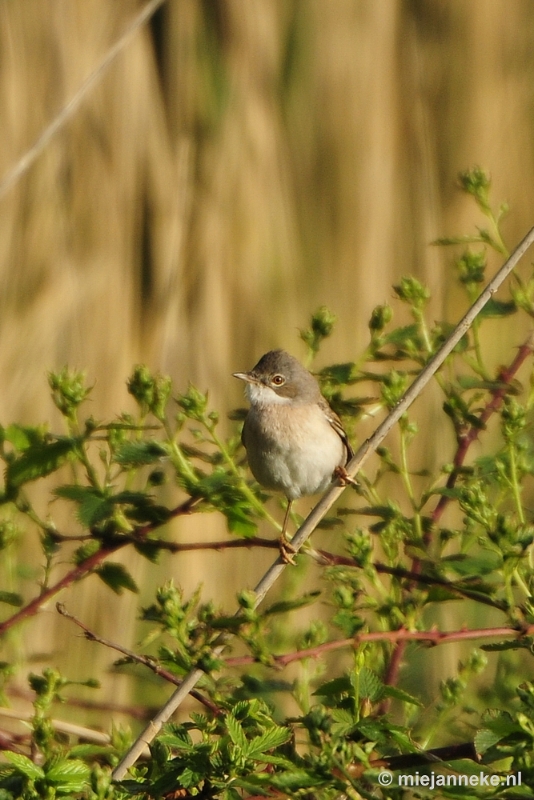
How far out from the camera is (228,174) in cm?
396

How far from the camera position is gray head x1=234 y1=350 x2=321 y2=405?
3285 millimetres

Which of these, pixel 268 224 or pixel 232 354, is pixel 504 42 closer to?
pixel 268 224

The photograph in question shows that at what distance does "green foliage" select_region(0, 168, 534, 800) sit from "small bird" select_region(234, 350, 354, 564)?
563 millimetres

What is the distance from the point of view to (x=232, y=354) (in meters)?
4.05

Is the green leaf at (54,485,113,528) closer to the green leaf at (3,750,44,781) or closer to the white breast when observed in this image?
the green leaf at (3,750,44,781)

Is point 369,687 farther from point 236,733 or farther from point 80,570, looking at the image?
point 80,570

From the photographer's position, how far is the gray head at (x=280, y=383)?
3.29 metres

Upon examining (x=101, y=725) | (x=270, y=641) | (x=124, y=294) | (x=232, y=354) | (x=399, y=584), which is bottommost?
(x=101, y=725)

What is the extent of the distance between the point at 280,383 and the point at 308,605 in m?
1.35

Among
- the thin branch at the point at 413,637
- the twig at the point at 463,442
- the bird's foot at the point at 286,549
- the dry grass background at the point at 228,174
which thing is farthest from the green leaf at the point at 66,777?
the dry grass background at the point at 228,174

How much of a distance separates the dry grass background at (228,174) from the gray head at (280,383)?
533 mm

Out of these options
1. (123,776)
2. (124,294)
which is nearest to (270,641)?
(123,776)

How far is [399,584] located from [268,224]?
2.40 metres

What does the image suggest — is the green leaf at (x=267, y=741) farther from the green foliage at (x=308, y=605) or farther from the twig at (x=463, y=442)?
the twig at (x=463, y=442)
